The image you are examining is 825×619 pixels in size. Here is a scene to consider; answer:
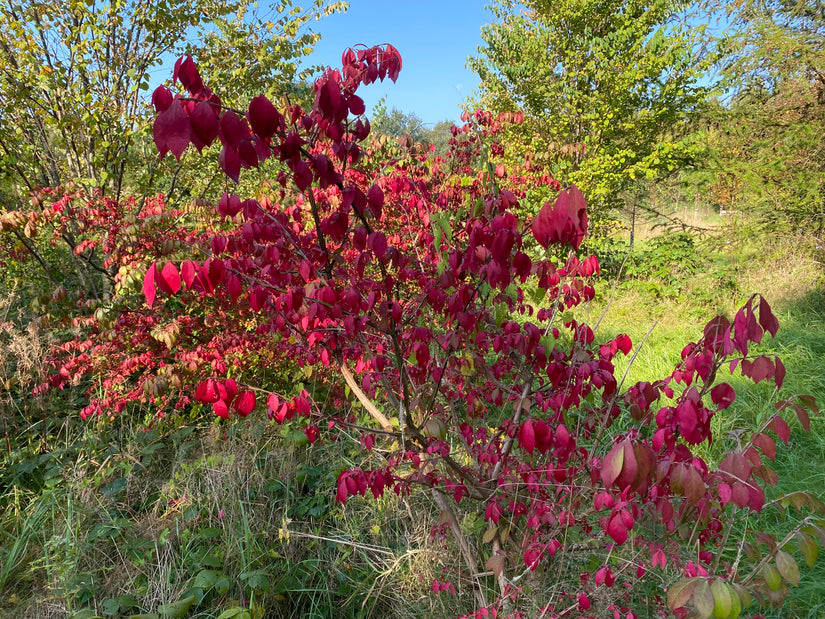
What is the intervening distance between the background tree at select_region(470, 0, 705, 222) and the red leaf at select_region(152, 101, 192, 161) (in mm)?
7105

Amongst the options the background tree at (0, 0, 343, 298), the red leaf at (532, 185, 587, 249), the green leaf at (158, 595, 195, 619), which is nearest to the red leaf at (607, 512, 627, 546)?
the red leaf at (532, 185, 587, 249)

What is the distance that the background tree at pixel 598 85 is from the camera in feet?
24.2

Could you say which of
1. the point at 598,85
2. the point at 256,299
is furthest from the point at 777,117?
the point at 256,299

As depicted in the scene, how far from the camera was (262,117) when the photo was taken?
947 millimetres

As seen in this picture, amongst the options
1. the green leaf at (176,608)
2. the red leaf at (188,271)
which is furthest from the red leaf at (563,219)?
the green leaf at (176,608)

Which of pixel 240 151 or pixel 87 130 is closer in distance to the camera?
pixel 240 151

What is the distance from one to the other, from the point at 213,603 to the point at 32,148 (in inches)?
159

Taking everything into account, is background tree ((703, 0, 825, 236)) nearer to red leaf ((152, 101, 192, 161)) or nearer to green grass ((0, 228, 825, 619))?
green grass ((0, 228, 825, 619))

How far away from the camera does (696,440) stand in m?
1.25

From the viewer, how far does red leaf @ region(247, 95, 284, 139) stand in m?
0.94

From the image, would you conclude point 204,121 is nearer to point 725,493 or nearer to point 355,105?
→ point 355,105

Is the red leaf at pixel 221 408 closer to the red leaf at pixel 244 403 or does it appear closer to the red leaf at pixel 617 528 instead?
the red leaf at pixel 244 403

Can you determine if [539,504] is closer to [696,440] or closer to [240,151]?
[696,440]

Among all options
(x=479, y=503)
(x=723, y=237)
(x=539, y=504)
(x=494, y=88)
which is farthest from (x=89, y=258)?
(x=723, y=237)
